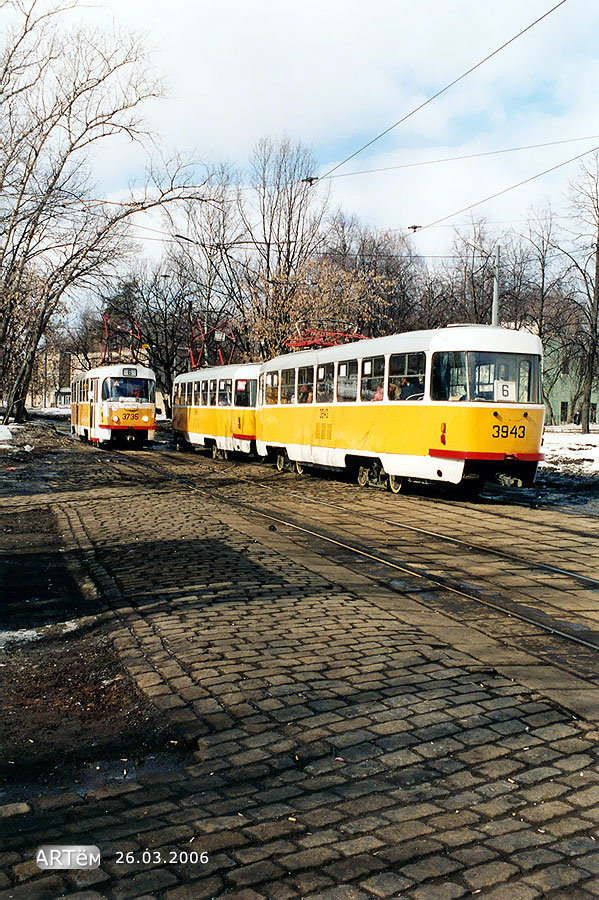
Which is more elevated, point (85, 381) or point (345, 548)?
point (85, 381)

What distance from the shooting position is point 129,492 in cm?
1598

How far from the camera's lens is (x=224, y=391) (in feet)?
90.2

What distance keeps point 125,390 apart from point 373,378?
15.9m

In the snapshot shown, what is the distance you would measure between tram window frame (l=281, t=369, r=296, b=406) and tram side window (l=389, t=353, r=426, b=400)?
547cm

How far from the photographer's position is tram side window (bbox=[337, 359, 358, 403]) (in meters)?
17.3

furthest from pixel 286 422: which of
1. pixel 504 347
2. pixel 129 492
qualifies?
pixel 504 347

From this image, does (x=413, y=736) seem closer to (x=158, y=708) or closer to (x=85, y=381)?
(x=158, y=708)

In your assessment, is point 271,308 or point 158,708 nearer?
point 158,708

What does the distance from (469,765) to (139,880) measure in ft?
5.39

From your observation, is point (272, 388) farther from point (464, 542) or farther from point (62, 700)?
point (62, 700)

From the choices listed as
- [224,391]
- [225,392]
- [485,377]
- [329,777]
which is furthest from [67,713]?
[224,391]

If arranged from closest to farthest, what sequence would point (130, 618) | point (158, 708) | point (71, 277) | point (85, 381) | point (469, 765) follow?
point (469, 765) < point (158, 708) < point (130, 618) < point (71, 277) < point (85, 381)

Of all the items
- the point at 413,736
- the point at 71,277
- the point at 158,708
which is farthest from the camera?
the point at 71,277

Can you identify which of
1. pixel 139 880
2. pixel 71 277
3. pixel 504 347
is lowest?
pixel 139 880
